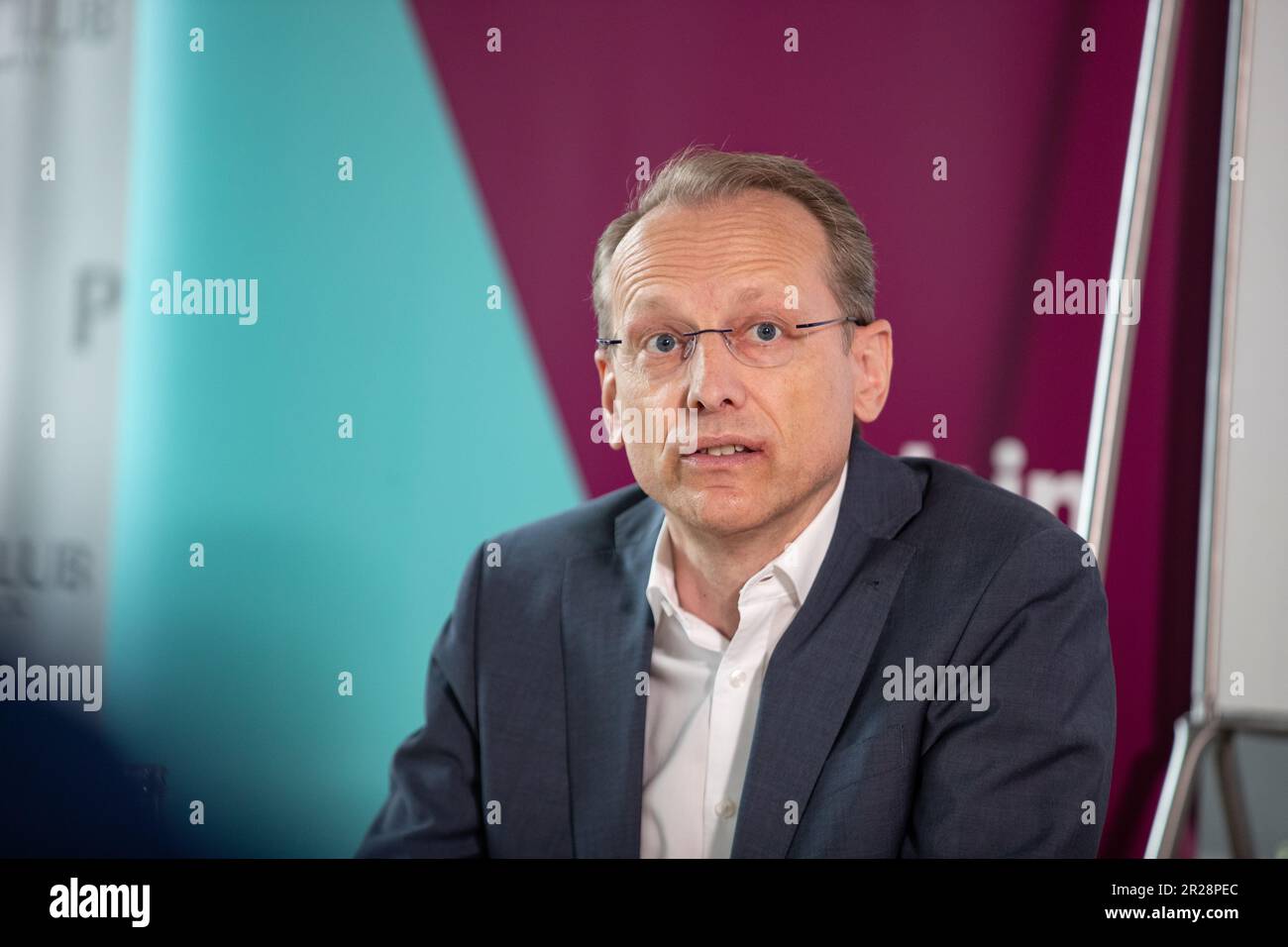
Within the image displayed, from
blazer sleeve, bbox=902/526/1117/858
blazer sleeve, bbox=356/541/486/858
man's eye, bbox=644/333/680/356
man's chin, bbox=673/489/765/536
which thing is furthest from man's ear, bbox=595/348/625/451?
blazer sleeve, bbox=902/526/1117/858

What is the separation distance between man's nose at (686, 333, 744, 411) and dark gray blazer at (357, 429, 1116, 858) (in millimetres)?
275

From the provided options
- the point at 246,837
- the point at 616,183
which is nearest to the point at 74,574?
the point at 246,837

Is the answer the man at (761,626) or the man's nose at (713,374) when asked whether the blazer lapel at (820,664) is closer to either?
the man at (761,626)

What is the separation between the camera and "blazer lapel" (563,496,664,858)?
1.79m

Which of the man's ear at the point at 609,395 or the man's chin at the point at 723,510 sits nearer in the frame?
the man's chin at the point at 723,510

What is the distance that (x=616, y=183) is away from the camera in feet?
7.20

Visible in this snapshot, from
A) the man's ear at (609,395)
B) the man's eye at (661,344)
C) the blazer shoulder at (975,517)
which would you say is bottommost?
the blazer shoulder at (975,517)

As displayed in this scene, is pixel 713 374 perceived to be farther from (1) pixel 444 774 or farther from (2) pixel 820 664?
(1) pixel 444 774

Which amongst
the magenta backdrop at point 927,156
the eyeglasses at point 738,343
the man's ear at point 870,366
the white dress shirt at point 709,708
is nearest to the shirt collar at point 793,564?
the white dress shirt at point 709,708

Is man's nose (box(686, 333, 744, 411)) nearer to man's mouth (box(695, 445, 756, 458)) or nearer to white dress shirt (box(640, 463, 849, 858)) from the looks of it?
man's mouth (box(695, 445, 756, 458))

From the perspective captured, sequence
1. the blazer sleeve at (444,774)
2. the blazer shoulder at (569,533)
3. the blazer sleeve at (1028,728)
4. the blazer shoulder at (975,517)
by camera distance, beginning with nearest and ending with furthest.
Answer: the blazer sleeve at (1028,728) < the blazer shoulder at (975,517) < the blazer sleeve at (444,774) < the blazer shoulder at (569,533)

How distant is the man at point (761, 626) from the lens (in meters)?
1.70
